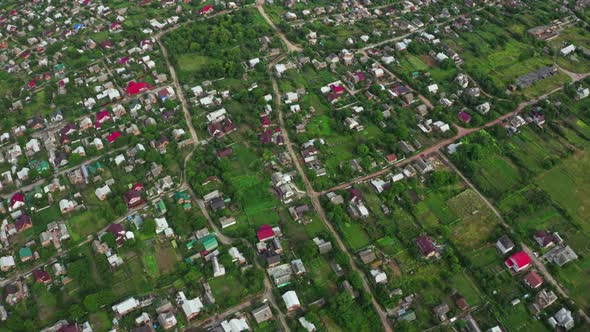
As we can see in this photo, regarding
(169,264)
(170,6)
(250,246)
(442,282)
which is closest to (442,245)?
(442,282)

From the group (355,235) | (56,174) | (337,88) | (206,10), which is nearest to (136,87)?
(56,174)

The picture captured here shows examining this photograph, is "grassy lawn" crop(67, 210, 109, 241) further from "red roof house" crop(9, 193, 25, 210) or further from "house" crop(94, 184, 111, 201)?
"red roof house" crop(9, 193, 25, 210)

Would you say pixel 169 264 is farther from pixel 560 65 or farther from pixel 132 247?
pixel 560 65

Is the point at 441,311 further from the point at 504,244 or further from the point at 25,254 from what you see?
the point at 25,254

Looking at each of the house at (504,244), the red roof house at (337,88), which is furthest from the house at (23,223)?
the house at (504,244)

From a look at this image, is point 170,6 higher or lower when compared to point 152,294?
higher

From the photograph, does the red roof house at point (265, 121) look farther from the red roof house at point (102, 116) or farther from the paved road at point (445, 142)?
the red roof house at point (102, 116)

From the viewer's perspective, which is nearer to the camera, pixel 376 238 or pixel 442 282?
pixel 442 282

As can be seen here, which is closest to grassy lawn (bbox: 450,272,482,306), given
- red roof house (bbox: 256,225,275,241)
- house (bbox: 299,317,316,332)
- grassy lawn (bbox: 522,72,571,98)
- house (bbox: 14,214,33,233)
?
house (bbox: 299,317,316,332)
